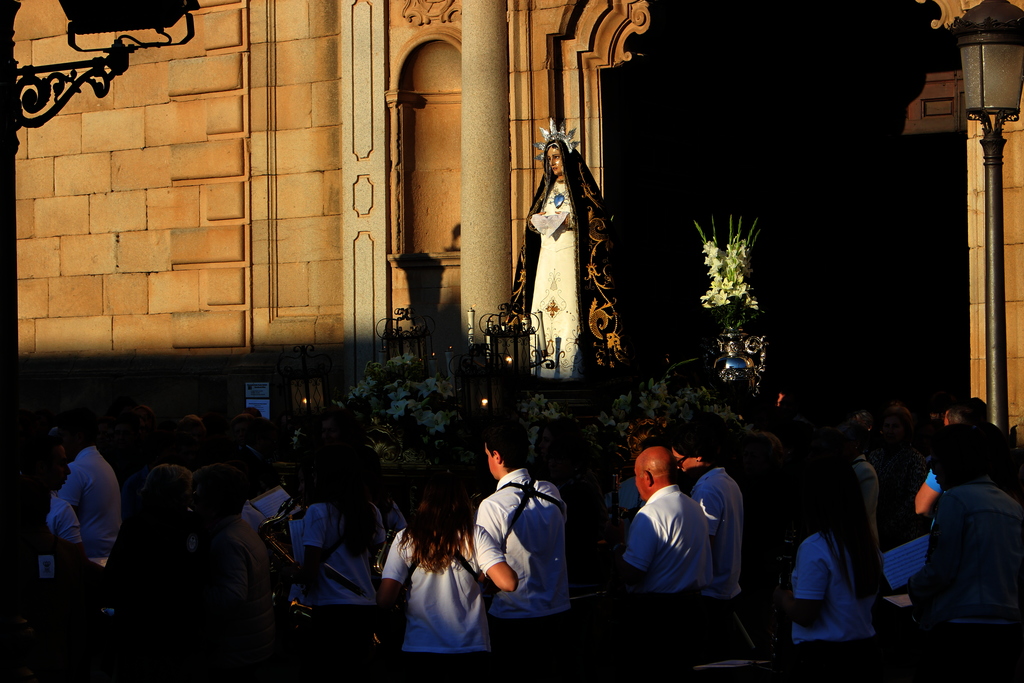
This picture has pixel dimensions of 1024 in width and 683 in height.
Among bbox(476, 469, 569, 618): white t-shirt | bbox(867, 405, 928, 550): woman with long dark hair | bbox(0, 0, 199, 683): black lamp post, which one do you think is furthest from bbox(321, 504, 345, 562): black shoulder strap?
bbox(867, 405, 928, 550): woman with long dark hair

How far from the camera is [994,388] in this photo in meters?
7.87

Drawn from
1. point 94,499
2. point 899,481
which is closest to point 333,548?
point 94,499

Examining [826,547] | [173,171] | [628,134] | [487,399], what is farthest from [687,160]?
[826,547]

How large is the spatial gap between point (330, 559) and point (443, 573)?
60cm

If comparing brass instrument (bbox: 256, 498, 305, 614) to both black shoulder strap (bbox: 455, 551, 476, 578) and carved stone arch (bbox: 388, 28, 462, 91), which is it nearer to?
black shoulder strap (bbox: 455, 551, 476, 578)

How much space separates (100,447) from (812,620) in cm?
589

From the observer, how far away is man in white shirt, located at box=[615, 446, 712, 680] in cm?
600

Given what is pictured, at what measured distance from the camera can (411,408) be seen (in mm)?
8969

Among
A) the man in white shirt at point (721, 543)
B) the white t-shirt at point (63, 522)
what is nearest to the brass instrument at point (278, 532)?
the white t-shirt at point (63, 522)

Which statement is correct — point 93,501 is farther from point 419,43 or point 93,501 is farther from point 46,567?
point 419,43

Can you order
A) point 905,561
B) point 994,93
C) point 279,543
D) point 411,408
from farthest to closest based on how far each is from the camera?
point 411,408 < point 994,93 < point 279,543 < point 905,561

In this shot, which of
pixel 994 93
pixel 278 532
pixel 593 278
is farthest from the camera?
pixel 593 278

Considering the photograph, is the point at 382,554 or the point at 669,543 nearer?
the point at 669,543

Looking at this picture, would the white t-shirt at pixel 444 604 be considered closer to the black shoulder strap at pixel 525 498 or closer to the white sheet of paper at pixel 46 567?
the black shoulder strap at pixel 525 498
